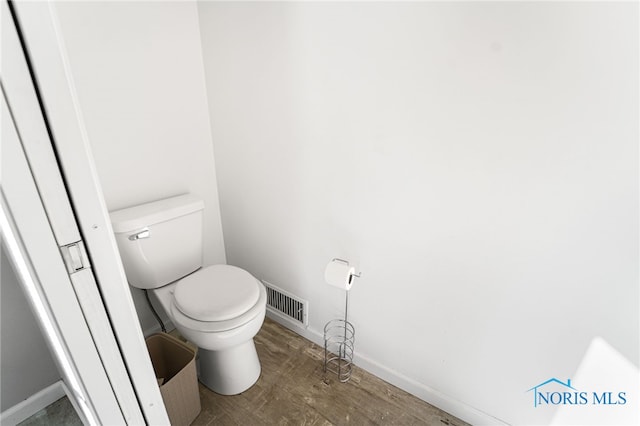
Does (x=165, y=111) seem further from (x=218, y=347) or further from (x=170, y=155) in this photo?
(x=218, y=347)

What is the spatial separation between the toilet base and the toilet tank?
17.0 inches

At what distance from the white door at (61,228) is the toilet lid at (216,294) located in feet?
1.77

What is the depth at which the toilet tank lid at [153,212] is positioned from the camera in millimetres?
1326

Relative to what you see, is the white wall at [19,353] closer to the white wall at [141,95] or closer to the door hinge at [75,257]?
the door hinge at [75,257]

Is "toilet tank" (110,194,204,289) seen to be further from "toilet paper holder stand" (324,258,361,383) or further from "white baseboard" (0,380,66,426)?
"toilet paper holder stand" (324,258,361,383)

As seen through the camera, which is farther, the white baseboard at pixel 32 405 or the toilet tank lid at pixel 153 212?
the toilet tank lid at pixel 153 212

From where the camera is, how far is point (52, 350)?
0.71 metres

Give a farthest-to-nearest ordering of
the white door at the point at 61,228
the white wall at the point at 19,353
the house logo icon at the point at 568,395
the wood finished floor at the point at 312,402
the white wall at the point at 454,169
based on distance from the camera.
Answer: the wood finished floor at the point at 312,402
the house logo icon at the point at 568,395
the white wall at the point at 454,169
the white wall at the point at 19,353
the white door at the point at 61,228

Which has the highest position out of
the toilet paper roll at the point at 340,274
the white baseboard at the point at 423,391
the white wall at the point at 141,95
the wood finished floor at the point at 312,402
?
the white wall at the point at 141,95

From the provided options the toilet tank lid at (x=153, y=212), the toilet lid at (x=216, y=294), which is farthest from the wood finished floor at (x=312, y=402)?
the toilet tank lid at (x=153, y=212)

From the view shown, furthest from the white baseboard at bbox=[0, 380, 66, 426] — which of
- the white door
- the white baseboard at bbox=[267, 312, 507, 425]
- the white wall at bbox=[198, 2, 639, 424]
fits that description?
the white baseboard at bbox=[267, 312, 507, 425]

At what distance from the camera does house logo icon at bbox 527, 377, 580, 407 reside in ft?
3.51

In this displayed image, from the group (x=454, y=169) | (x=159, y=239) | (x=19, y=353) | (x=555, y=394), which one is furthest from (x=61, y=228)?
(x=555, y=394)

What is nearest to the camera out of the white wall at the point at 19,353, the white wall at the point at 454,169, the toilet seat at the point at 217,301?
the white wall at the point at 19,353
